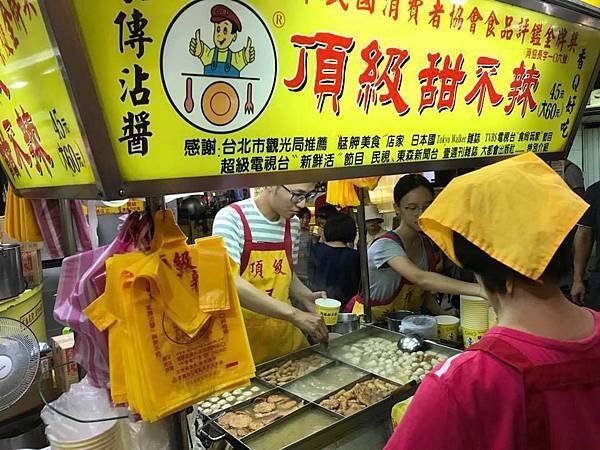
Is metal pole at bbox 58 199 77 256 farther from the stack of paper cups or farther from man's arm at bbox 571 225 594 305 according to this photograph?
man's arm at bbox 571 225 594 305

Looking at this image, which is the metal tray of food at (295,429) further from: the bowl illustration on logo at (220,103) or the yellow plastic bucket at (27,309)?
the yellow plastic bucket at (27,309)

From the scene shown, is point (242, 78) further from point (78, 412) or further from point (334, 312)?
point (334, 312)

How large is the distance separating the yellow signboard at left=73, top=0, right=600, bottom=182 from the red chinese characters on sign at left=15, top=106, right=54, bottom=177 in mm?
434

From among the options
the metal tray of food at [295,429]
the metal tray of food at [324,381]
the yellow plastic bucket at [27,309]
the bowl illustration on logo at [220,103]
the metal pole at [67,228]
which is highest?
the bowl illustration on logo at [220,103]

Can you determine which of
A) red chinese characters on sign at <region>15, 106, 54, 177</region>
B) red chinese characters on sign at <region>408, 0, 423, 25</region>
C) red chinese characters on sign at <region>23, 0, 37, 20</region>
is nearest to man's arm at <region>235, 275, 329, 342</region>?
red chinese characters on sign at <region>15, 106, 54, 177</region>

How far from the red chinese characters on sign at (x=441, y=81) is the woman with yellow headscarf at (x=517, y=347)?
30.9 inches

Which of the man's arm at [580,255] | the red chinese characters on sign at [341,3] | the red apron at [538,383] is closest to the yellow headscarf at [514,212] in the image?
the red apron at [538,383]

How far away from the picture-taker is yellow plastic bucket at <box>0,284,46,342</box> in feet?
14.7

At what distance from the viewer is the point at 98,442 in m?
1.61

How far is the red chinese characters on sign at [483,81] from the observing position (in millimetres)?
2096

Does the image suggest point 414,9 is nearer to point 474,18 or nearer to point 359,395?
point 474,18

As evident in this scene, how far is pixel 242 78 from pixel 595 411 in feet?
4.05

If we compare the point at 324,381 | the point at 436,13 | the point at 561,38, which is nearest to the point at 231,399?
the point at 324,381

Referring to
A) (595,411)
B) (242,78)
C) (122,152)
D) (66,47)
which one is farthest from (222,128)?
(595,411)
